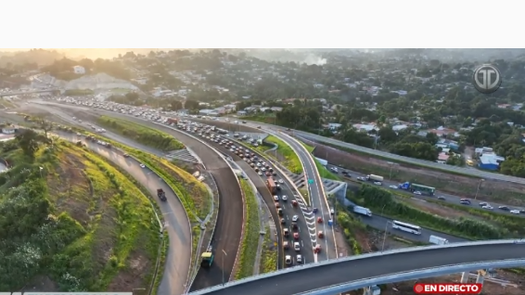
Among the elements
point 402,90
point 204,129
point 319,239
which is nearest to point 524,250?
point 319,239

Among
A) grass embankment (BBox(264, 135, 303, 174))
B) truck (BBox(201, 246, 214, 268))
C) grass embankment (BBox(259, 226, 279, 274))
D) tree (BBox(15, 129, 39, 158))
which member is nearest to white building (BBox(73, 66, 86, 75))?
grass embankment (BBox(264, 135, 303, 174))

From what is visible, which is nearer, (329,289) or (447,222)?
(329,289)

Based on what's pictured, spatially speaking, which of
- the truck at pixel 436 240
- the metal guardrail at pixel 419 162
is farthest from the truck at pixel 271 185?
the metal guardrail at pixel 419 162

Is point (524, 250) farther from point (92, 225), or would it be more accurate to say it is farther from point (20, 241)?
point (20, 241)

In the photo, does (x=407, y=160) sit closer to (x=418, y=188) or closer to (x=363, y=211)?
(x=418, y=188)

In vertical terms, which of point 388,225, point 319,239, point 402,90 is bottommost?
point 388,225

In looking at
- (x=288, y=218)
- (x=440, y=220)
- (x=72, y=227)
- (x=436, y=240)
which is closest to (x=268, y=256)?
(x=288, y=218)

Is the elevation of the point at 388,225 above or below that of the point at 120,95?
below
